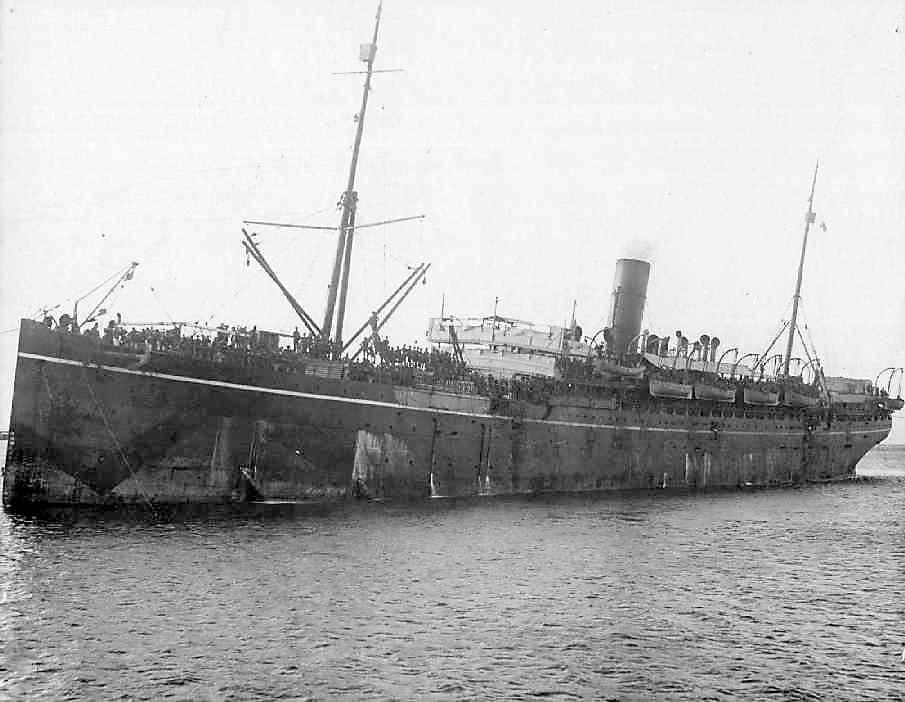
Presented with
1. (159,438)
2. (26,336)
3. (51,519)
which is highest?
(26,336)

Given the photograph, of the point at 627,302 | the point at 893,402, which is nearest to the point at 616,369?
the point at 627,302

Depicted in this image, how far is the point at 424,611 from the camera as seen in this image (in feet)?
39.3

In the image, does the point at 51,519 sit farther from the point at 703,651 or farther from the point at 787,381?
the point at 787,381

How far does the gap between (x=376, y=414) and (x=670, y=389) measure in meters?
12.4

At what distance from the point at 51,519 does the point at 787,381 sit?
29872 mm

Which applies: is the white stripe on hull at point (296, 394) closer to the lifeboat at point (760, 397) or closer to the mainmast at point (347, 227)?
the mainmast at point (347, 227)

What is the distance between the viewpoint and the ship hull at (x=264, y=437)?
1623 centimetres

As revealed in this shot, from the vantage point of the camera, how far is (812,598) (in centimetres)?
1447

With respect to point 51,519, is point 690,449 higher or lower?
higher

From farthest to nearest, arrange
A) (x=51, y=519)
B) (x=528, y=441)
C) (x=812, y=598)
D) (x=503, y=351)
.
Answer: (x=503, y=351) → (x=528, y=441) → (x=51, y=519) → (x=812, y=598)

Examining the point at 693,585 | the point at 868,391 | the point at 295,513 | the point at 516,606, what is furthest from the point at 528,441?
the point at 868,391

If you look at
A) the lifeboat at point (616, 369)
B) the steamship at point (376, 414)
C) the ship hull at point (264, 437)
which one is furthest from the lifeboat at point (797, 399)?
the ship hull at point (264, 437)

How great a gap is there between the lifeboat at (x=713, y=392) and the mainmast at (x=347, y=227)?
1387 centimetres

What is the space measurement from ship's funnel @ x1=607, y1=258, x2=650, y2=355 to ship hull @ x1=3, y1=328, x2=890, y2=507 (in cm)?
487
